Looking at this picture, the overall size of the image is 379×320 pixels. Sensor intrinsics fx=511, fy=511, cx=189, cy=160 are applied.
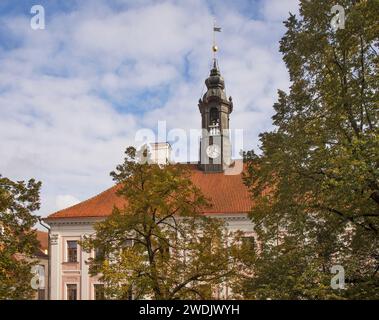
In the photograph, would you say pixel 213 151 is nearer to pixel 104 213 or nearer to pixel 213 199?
pixel 213 199

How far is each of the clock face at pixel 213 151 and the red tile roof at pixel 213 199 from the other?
5.85 feet

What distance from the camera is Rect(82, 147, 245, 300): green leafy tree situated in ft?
56.8

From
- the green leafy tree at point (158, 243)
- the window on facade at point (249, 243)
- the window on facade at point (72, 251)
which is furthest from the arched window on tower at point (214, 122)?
the window on facade at point (249, 243)

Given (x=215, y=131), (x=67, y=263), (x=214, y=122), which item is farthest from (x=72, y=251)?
(x=214, y=122)

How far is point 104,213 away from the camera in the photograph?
3619cm

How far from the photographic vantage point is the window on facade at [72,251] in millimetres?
36688

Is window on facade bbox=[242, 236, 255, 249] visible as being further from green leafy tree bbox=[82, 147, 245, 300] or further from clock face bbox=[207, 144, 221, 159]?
clock face bbox=[207, 144, 221, 159]

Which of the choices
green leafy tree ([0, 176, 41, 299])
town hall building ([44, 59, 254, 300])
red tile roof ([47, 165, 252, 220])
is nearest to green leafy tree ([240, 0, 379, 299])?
green leafy tree ([0, 176, 41, 299])

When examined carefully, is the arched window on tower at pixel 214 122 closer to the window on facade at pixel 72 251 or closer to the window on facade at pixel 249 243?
the window on facade at pixel 72 251

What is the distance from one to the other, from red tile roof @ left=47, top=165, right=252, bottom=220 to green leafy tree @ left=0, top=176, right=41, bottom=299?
1840 cm
